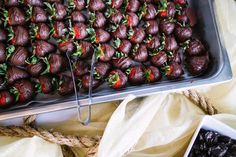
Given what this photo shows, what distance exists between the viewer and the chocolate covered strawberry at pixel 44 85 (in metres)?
1.00

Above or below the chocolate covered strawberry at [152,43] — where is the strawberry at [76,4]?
above

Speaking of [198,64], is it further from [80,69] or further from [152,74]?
[80,69]

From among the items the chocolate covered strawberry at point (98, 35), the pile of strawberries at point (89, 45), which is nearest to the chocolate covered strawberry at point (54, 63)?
the pile of strawberries at point (89, 45)

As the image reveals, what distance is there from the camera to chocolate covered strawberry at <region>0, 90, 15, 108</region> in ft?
3.17

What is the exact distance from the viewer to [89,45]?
105 centimetres

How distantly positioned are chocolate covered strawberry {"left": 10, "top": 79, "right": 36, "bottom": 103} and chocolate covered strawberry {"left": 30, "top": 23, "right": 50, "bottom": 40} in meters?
0.13

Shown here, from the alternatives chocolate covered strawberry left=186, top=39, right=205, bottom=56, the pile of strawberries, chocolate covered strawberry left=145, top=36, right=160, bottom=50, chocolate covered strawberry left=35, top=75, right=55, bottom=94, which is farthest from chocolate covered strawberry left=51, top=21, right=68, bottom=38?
chocolate covered strawberry left=186, top=39, right=205, bottom=56

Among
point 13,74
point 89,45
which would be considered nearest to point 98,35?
point 89,45

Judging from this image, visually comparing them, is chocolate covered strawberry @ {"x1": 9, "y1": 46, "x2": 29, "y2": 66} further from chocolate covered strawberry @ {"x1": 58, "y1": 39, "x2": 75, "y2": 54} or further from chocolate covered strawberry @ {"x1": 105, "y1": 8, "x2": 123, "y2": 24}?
chocolate covered strawberry @ {"x1": 105, "y1": 8, "x2": 123, "y2": 24}

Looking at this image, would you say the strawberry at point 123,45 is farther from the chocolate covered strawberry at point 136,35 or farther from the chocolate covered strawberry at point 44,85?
the chocolate covered strawberry at point 44,85

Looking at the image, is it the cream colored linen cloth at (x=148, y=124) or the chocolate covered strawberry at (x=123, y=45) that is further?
the chocolate covered strawberry at (x=123, y=45)

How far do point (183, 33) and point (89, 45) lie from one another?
27cm

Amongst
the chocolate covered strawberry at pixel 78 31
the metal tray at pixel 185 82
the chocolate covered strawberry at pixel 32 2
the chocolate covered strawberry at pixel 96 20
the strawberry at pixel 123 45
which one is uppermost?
the chocolate covered strawberry at pixel 32 2

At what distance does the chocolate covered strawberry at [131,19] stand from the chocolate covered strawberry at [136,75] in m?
0.12
